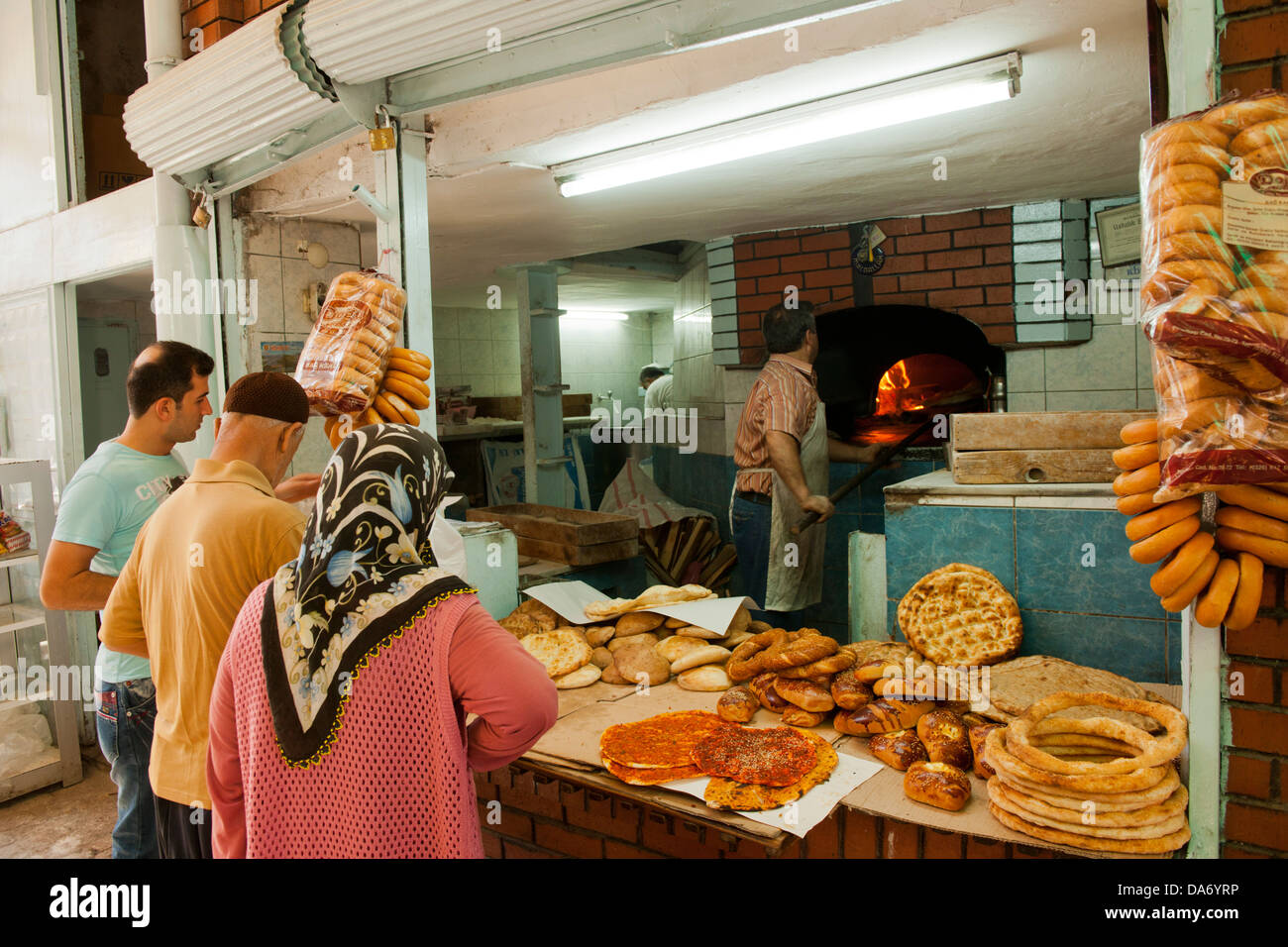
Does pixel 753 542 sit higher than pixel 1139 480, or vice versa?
pixel 1139 480

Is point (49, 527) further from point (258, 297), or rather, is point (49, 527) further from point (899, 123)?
point (899, 123)

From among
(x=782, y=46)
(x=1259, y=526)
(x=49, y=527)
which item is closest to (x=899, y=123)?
(x=782, y=46)

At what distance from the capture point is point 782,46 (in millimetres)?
2637

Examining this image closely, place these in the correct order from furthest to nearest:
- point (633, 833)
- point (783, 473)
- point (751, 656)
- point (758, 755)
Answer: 1. point (783, 473)
2. point (751, 656)
3. point (633, 833)
4. point (758, 755)

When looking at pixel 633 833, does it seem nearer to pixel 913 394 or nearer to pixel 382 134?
pixel 382 134

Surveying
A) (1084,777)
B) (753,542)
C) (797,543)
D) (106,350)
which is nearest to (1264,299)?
(1084,777)

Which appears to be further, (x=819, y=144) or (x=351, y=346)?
(x=819, y=144)

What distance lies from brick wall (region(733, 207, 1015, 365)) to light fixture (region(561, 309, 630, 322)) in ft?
20.9

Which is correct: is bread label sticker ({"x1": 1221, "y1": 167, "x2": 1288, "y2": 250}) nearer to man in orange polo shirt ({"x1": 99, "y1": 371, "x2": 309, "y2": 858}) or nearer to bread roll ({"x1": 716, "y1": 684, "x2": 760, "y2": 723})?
bread roll ({"x1": 716, "y1": 684, "x2": 760, "y2": 723})

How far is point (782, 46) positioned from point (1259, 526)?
1974 mm

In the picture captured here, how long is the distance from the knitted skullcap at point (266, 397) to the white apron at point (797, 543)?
294 cm

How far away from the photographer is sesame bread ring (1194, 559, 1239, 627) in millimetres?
1574

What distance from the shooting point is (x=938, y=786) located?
1.97 m

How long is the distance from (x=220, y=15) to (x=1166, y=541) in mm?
4171
